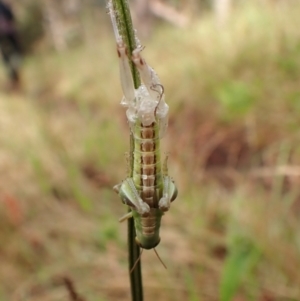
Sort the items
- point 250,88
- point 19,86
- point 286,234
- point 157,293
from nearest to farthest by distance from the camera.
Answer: point 157,293 → point 286,234 → point 250,88 → point 19,86

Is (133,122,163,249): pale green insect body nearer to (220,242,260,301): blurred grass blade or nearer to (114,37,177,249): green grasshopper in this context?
(114,37,177,249): green grasshopper

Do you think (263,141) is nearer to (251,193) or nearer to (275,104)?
(275,104)

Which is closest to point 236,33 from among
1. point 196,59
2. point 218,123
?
point 196,59

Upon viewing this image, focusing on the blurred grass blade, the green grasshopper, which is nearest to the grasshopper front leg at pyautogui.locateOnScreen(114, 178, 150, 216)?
the green grasshopper

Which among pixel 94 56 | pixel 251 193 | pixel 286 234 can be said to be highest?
pixel 94 56

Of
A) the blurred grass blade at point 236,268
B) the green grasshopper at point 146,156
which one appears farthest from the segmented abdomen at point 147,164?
the blurred grass blade at point 236,268
